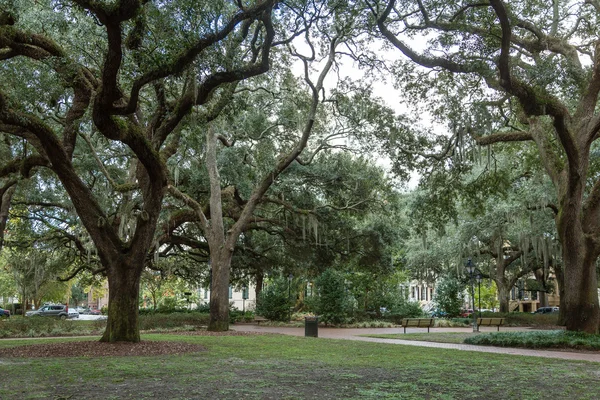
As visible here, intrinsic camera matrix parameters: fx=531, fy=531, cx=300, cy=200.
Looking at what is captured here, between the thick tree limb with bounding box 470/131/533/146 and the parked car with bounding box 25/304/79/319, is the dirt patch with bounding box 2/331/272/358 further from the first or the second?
the parked car with bounding box 25/304/79/319

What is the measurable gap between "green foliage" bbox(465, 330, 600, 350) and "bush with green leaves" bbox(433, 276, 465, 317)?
62.1 feet

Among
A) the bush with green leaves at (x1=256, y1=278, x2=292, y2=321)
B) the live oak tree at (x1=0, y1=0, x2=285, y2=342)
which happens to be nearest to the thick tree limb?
the live oak tree at (x1=0, y1=0, x2=285, y2=342)

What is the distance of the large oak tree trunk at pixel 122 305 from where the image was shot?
1405 centimetres

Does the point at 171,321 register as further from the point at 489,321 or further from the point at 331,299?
the point at 489,321

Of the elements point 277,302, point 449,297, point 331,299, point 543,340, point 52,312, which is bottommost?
point 52,312

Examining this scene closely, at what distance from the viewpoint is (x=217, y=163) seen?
2370 centimetres

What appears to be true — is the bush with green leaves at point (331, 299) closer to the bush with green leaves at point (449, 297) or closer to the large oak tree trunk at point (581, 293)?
the bush with green leaves at point (449, 297)

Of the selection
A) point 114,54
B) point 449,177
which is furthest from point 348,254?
point 114,54

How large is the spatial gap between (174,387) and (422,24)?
11867 millimetres

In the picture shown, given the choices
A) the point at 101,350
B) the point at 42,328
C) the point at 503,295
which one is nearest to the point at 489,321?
the point at 503,295

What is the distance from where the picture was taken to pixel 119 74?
515 inches

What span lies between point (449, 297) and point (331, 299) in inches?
406

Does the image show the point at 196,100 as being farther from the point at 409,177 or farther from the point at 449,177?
the point at 449,177

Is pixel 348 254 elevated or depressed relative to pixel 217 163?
depressed
